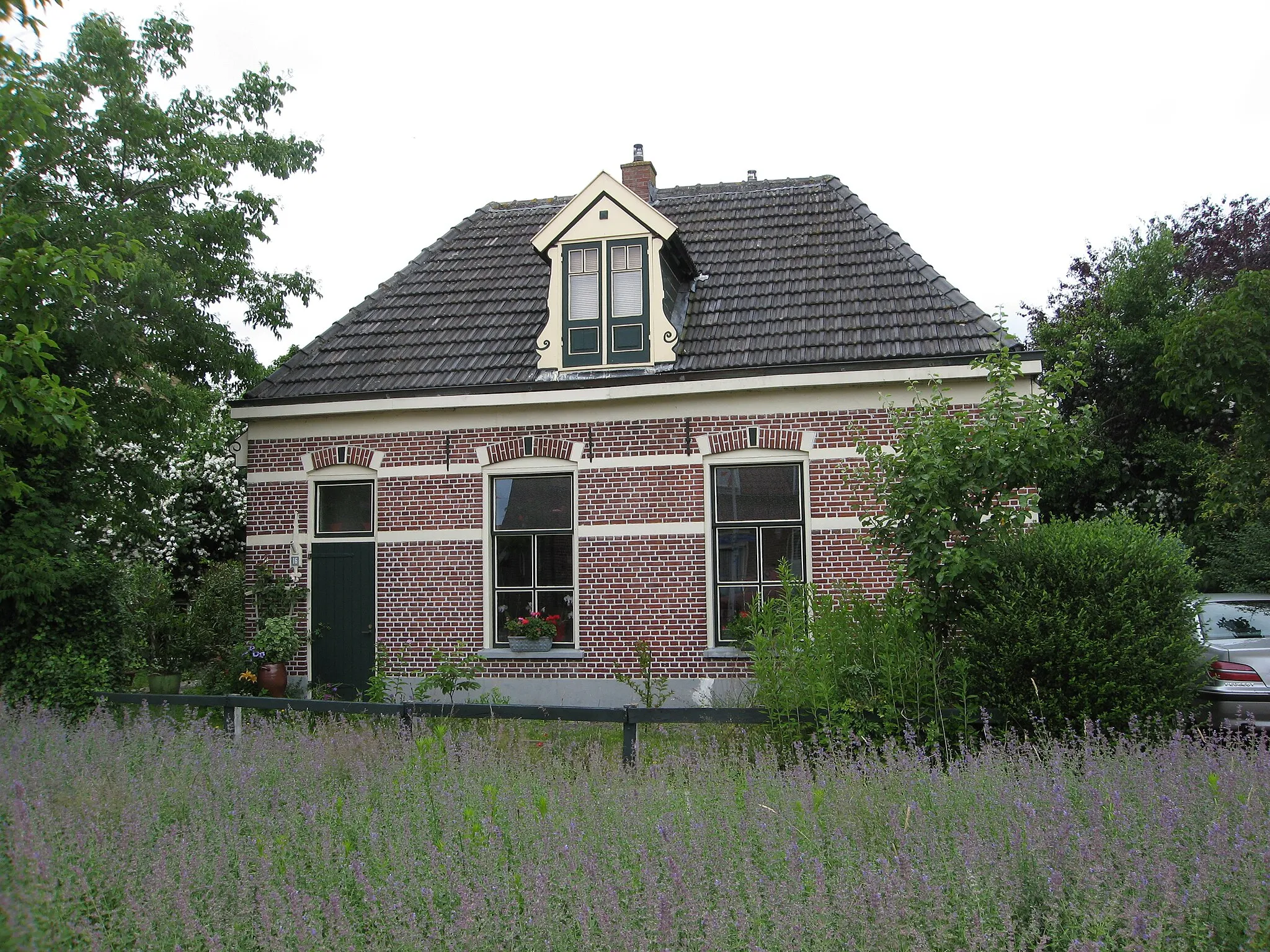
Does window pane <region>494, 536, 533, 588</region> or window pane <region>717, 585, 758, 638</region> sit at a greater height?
window pane <region>494, 536, 533, 588</region>

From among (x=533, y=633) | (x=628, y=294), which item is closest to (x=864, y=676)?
(x=533, y=633)

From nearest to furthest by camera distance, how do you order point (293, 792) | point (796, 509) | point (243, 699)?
point (293, 792) < point (243, 699) < point (796, 509)

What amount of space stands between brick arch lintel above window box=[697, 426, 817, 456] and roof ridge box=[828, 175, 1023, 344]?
2363mm

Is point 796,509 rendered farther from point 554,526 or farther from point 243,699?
point 243,699

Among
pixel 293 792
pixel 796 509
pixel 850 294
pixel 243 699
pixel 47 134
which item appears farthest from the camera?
pixel 850 294

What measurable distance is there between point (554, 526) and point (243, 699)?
4.86 m

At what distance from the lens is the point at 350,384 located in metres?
12.6

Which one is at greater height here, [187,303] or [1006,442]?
[187,303]

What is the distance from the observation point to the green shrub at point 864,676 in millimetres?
7102

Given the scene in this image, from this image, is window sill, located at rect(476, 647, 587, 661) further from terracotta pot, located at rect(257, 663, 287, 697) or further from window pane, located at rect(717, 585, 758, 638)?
terracotta pot, located at rect(257, 663, 287, 697)

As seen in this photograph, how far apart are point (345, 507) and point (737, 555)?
5.21 m

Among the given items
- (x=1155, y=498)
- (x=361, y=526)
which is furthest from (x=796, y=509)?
(x=1155, y=498)

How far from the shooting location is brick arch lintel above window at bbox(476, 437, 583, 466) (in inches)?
474

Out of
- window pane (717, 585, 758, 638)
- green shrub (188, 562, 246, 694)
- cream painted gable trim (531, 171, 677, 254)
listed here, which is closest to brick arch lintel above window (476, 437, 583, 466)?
window pane (717, 585, 758, 638)
